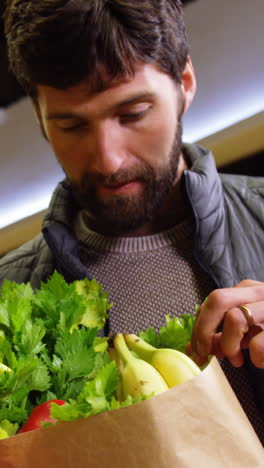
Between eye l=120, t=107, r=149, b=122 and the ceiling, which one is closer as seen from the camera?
eye l=120, t=107, r=149, b=122

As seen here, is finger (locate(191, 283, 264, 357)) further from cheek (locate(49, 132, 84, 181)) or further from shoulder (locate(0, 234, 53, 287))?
shoulder (locate(0, 234, 53, 287))

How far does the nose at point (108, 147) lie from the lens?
1061 mm

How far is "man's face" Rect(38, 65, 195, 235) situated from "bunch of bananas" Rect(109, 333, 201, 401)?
23.4 inches

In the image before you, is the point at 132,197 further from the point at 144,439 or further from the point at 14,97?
the point at 14,97

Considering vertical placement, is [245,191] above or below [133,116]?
below

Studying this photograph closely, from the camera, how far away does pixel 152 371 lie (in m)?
0.50

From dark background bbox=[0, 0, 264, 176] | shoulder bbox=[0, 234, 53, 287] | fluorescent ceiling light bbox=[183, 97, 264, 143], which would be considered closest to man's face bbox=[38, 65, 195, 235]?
Result: shoulder bbox=[0, 234, 53, 287]

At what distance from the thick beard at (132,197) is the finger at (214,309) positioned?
18.5 inches

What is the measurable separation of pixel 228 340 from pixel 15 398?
0.26 metres

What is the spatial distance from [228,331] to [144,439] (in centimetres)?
23

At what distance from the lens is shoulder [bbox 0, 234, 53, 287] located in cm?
131

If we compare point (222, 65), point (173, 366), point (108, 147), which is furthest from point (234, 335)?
point (222, 65)

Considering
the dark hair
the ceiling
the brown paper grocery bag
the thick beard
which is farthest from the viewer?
the ceiling

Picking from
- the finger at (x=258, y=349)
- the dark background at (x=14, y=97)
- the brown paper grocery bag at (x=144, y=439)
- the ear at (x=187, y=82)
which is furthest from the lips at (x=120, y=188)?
the dark background at (x=14, y=97)
